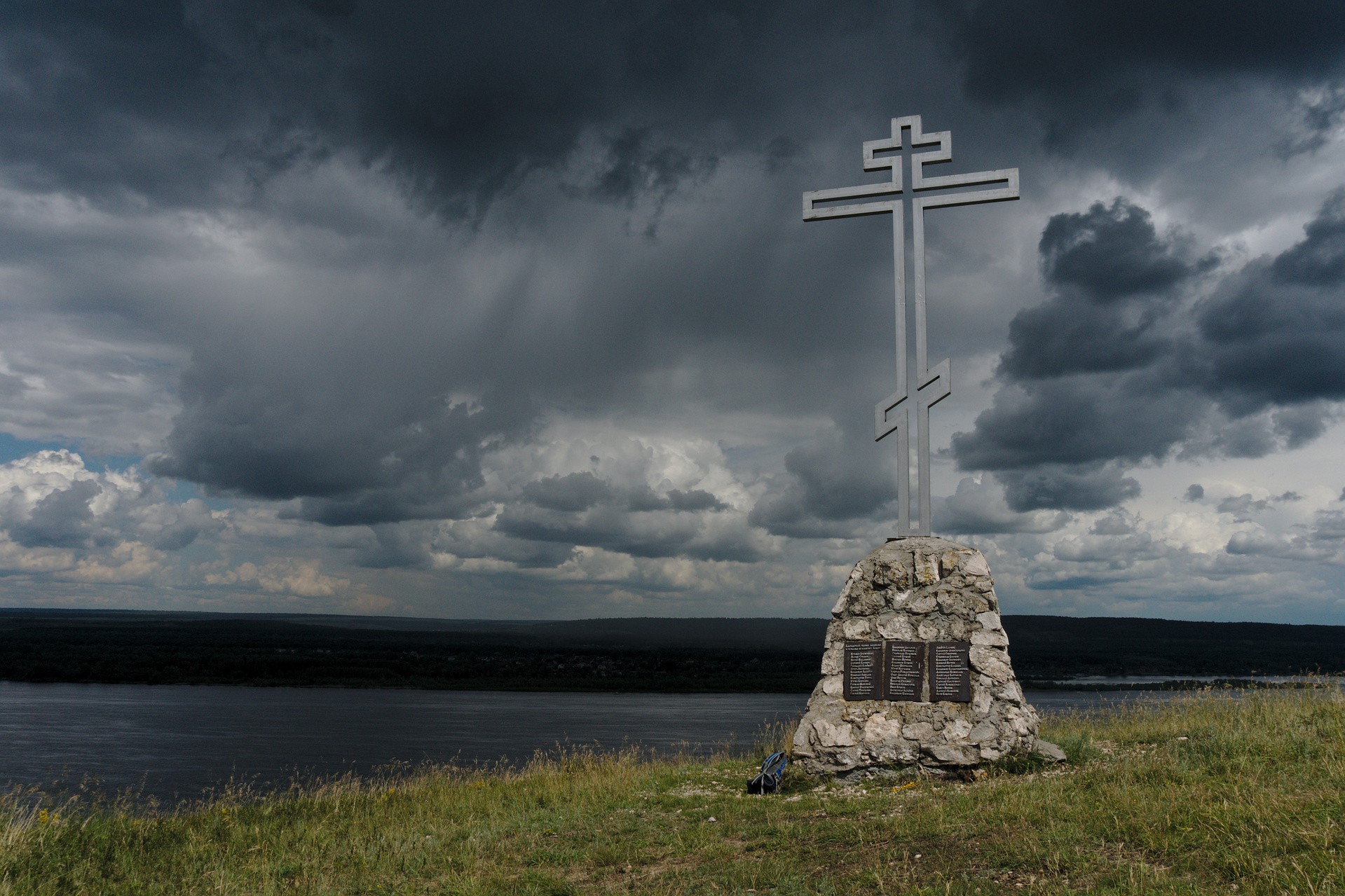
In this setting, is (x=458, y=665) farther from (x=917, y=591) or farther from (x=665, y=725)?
(x=917, y=591)

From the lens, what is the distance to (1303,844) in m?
6.19

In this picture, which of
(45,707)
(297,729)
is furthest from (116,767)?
(45,707)

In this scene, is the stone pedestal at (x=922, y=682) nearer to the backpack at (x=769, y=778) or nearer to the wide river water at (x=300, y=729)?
the backpack at (x=769, y=778)

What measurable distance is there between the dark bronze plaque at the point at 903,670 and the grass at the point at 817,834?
4.09 feet

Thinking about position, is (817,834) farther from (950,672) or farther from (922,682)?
(950,672)

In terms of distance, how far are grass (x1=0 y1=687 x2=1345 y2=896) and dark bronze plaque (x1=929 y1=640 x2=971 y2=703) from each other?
1.09 metres

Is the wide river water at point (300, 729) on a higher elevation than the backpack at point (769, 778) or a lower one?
lower

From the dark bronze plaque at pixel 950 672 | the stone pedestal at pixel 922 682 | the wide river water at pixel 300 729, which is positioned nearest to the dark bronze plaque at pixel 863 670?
the stone pedestal at pixel 922 682

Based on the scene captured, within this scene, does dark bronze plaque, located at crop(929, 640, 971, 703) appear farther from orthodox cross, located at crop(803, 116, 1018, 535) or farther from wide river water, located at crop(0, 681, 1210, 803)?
wide river water, located at crop(0, 681, 1210, 803)

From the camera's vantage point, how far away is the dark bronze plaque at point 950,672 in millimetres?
11648

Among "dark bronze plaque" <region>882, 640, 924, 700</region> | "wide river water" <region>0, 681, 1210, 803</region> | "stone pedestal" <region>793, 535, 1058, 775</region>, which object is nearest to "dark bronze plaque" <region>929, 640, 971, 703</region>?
"stone pedestal" <region>793, 535, 1058, 775</region>

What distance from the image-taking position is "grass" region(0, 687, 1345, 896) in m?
6.48

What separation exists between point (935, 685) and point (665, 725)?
78.3 feet

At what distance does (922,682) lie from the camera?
11883mm
